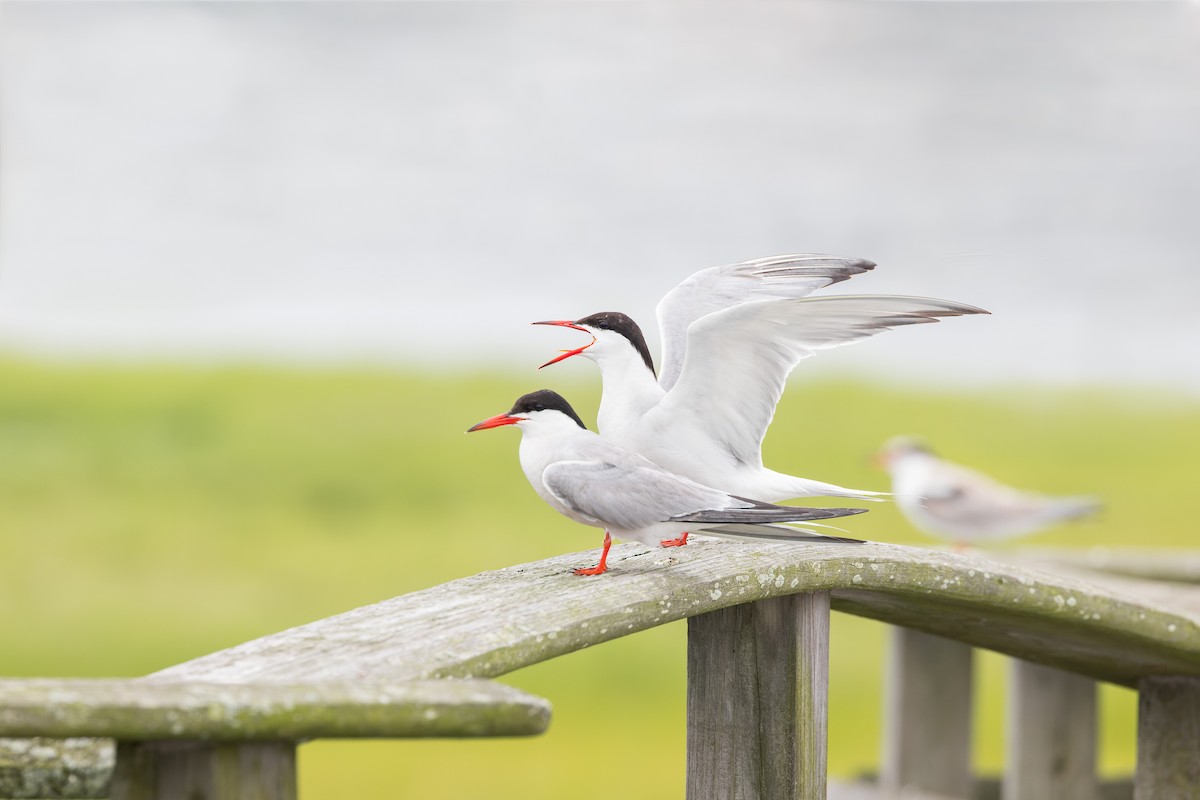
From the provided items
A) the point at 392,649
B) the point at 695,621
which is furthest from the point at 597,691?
the point at 392,649

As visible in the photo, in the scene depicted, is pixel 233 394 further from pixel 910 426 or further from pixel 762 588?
pixel 762 588

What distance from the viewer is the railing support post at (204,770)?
1421mm

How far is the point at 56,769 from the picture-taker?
169 cm

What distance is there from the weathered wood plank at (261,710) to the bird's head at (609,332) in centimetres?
87

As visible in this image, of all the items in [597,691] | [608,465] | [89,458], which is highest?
[608,465]

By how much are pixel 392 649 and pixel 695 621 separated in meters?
0.86

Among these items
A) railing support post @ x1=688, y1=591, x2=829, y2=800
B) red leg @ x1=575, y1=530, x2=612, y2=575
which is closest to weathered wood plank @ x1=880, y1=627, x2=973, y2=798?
railing support post @ x1=688, y1=591, x2=829, y2=800

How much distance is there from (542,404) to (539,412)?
14 millimetres

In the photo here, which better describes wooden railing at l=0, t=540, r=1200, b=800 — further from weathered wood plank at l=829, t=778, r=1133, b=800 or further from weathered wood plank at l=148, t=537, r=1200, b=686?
weathered wood plank at l=829, t=778, r=1133, b=800

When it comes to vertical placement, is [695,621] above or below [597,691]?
above

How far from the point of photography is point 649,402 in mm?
2283

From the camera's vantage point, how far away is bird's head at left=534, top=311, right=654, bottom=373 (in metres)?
2.28

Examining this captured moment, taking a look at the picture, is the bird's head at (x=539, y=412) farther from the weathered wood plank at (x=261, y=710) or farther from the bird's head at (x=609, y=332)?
the weathered wood plank at (x=261, y=710)

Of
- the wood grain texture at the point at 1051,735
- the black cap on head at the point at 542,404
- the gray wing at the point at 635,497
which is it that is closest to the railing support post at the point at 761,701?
the gray wing at the point at 635,497
